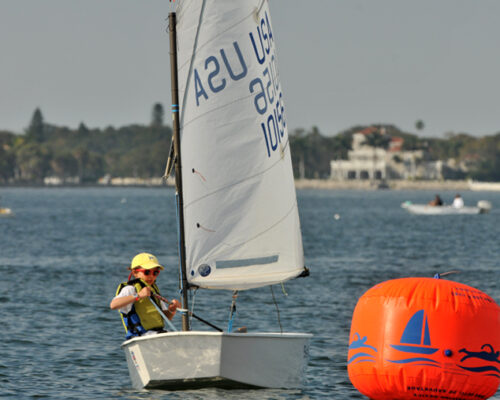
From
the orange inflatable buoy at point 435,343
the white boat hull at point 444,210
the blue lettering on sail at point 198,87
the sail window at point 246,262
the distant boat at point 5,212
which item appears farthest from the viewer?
the white boat hull at point 444,210

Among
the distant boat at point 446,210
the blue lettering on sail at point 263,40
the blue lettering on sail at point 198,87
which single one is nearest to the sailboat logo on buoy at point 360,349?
the blue lettering on sail at point 198,87

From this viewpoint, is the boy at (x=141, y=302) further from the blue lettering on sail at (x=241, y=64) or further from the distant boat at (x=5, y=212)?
the distant boat at (x=5, y=212)

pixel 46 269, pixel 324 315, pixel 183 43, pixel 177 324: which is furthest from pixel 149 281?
pixel 46 269

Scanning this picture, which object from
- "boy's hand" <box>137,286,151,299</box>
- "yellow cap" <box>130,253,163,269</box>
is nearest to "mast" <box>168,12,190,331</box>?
"yellow cap" <box>130,253,163,269</box>

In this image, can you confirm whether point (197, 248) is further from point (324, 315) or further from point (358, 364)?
point (324, 315)

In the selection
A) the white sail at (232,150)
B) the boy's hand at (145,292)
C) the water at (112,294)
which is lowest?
the water at (112,294)

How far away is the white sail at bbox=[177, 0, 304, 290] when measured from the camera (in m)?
15.9

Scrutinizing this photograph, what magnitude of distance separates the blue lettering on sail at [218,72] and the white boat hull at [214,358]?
3523mm

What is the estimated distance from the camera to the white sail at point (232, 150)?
1588 cm

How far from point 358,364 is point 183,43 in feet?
17.2

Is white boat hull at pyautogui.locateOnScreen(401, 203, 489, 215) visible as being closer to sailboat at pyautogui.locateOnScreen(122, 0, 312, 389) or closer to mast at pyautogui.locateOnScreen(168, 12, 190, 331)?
sailboat at pyautogui.locateOnScreen(122, 0, 312, 389)

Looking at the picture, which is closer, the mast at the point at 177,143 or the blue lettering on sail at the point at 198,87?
the mast at the point at 177,143

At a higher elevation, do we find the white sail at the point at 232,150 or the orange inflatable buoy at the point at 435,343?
the white sail at the point at 232,150

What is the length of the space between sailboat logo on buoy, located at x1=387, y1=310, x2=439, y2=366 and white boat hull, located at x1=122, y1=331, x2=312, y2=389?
6.91 ft
